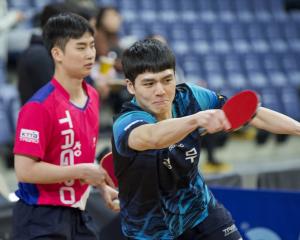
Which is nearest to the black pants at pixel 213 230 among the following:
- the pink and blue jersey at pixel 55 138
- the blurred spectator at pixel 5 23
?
the pink and blue jersey at pixel 55 138

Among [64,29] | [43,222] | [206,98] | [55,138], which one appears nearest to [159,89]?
[206,98]

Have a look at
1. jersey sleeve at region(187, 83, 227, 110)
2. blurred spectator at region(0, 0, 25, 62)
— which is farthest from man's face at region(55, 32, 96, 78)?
blurred spectator at region(0, 0, 25, 62)

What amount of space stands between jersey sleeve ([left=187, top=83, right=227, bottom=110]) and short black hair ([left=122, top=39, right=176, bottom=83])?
22 cm

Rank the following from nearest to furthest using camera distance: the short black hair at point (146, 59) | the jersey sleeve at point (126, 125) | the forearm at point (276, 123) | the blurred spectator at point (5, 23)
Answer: the jersey sleeve at point (126, 125)
the short black hair at point (146, 59)
the forearm at point (276, 123)
the blurred spectator at point (5, 23)

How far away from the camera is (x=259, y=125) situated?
2930 millimetres

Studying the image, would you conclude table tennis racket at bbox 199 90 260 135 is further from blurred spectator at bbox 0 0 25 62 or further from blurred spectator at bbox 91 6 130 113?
blurred spectator at bbox 0 0 25 62

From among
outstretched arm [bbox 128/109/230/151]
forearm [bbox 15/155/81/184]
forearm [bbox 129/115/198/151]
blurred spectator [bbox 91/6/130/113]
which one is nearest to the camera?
outstretched arm [bbox 128/109/230/151]

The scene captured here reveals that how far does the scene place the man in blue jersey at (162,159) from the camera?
2.65 m

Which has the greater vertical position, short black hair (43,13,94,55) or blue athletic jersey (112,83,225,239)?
short black hair (43,13,94,55)

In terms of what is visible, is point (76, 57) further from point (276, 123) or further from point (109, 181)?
point (276, 123)

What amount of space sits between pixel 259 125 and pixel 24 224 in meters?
1.13

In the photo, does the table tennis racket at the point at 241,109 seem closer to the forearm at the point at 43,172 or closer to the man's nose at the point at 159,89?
the man's nose at the point at 159,89

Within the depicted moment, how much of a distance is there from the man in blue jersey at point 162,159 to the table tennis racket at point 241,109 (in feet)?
1.30

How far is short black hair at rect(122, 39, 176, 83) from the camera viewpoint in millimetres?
2680
